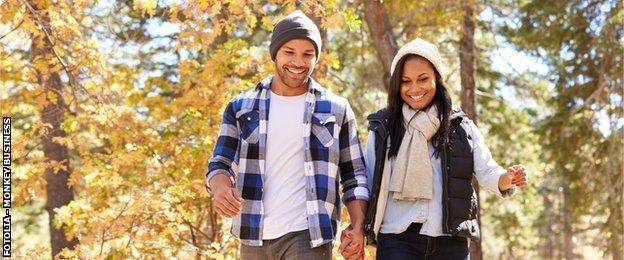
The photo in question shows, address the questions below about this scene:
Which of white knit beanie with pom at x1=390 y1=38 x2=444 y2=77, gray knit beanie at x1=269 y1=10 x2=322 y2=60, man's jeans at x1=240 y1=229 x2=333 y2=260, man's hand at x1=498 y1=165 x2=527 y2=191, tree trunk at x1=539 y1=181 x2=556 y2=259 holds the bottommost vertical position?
man's jeans at x1=240 y1=229 x2=333 y2=260

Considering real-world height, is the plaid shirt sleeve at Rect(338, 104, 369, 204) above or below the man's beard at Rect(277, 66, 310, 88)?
below

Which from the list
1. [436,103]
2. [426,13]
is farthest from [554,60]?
[436,103]

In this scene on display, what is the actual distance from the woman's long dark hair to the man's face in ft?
1.48

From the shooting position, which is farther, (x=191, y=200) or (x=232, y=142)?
(x=191, y=200)

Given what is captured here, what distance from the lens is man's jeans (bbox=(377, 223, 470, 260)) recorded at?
3867 mm

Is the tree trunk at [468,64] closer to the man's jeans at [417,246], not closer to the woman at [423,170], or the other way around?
the woman at [423,170]

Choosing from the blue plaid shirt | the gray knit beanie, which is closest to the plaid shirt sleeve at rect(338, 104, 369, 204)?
the blue plaid shirt

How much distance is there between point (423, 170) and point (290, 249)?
75 cm

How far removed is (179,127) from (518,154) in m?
9.21

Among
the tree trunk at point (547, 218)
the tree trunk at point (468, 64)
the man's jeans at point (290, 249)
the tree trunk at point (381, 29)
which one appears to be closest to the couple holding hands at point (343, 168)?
the man's jeans at point (290, 249)

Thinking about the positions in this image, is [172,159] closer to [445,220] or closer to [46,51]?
[46,51]

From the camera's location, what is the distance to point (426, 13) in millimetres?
11281

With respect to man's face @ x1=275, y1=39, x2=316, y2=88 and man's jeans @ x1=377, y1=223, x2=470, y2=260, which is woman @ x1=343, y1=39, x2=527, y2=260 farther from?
man's face @ x1=275, y1=39, x2=316, y2=88

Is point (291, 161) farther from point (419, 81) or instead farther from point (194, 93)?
point (194, 93)
